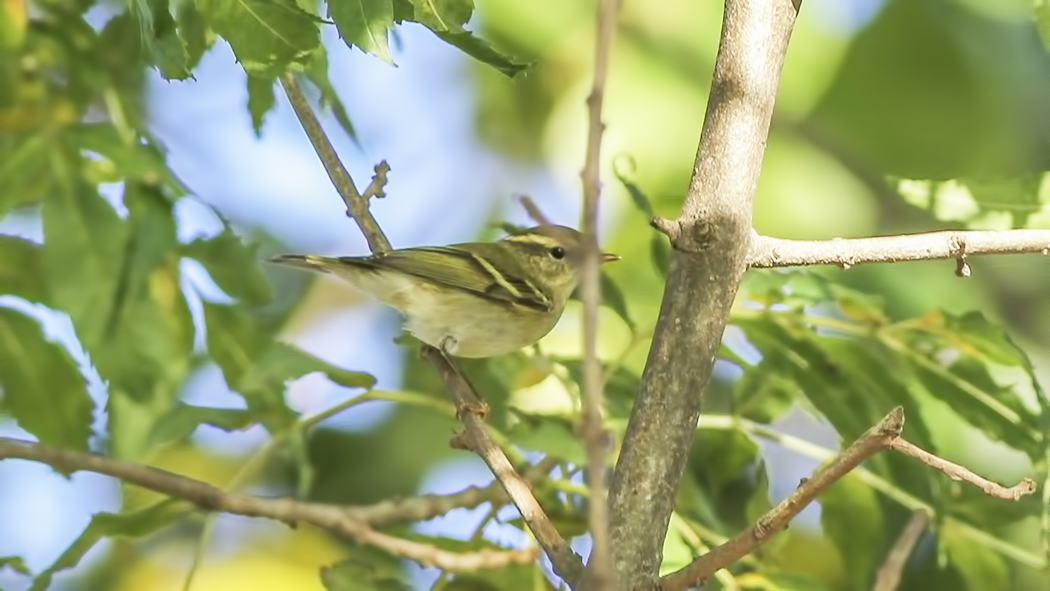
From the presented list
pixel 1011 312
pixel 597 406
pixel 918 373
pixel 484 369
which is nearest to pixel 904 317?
pixel 918 373

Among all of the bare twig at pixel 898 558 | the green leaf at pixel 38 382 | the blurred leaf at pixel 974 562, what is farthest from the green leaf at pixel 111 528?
the blurred leaf at pixel 974 562

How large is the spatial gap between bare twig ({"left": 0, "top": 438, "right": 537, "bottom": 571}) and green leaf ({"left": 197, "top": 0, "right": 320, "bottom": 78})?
818mm

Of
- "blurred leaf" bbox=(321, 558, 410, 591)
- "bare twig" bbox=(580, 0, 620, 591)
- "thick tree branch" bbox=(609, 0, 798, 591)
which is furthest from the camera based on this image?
"blurred leaf" bbox=(321, 558, 410, 591)

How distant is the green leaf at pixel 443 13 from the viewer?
4.83 ft

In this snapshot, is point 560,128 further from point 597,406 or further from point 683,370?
point 597,406

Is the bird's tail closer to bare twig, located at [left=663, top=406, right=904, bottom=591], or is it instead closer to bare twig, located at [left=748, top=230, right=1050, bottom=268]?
bare twig, located at [left=748, top=230, right=1050, bottom=268]

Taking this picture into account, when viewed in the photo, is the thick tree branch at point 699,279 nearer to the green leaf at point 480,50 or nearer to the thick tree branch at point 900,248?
the thick tree branch at point 900,248

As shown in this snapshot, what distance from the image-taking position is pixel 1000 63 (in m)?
3.46

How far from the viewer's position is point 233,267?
7.77 feet

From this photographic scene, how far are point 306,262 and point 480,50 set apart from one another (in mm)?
1281

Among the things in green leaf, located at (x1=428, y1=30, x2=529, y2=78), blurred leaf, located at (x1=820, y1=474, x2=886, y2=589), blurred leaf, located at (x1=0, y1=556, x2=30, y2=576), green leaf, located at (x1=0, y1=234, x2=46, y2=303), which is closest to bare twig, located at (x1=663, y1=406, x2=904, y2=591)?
green leaf, located at (x1=428, y1=30, x2=529, y2=78)

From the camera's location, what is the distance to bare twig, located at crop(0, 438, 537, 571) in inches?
79.8

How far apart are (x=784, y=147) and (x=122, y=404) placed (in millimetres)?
1805

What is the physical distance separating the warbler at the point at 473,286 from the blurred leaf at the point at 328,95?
0.45 metres
